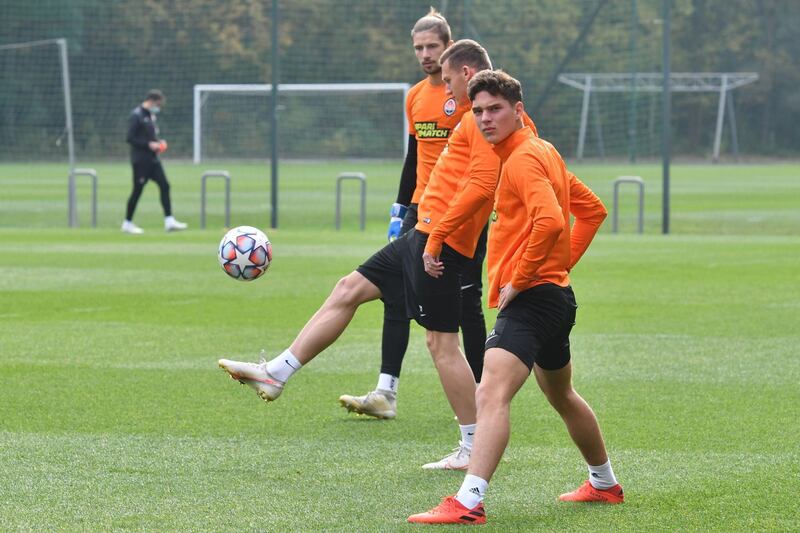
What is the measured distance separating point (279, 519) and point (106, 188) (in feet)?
118

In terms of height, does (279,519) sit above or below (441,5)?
below

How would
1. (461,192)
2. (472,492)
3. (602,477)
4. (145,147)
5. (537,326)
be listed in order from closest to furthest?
(472,492), (537,326), (602,477), (461,192), (145,147)

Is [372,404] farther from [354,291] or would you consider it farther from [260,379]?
[260,379]

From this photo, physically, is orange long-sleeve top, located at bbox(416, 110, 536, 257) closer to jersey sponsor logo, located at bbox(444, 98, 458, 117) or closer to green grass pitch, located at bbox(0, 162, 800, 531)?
jersey sponsor logo, located at bbox(444, 98, 458, 117)

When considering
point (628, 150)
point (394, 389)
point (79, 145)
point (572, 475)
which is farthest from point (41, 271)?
point (79, 145)

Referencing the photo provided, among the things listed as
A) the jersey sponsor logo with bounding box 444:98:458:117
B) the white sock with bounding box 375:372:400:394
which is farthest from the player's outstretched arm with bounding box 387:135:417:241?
the white sock with bounding box 375:372:400:394

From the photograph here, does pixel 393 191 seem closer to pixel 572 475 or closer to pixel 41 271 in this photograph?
pixel 41 271

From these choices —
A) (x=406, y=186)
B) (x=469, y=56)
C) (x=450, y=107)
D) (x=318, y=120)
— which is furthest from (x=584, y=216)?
(x=318, y=120)

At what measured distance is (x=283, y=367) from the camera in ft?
22.4

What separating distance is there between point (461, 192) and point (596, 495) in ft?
5.11

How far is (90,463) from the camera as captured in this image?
6.45m

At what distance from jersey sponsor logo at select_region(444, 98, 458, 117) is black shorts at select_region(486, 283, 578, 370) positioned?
1.98 meters

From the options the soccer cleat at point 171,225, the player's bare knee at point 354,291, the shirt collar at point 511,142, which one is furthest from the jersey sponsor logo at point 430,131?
the soccer cleat at point 171,225

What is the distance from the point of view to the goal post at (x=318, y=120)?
128 ft
